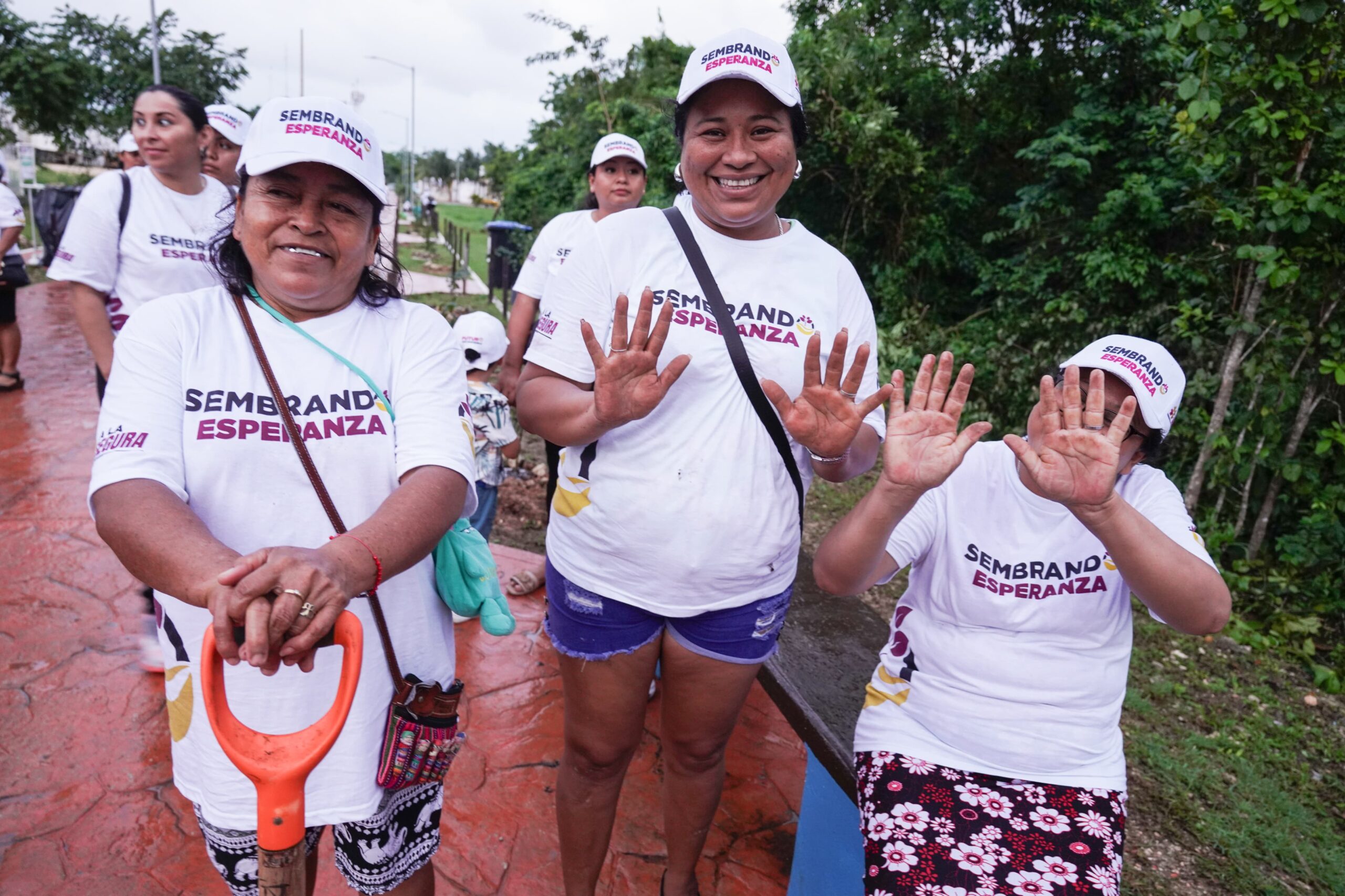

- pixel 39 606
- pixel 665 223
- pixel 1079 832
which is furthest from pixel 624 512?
pixel 39 606

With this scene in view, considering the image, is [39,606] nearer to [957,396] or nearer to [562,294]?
[562,294]

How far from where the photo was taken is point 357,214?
60.4 inches

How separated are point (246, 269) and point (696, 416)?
3.11 ft

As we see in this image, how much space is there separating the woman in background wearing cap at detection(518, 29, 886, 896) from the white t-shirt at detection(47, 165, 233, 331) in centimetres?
182

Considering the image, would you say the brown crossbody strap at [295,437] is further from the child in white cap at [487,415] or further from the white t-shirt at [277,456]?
the child in white cap at [487,415]

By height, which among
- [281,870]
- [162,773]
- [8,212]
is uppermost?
[8,212]

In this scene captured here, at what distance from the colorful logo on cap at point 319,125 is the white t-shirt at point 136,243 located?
1699mm

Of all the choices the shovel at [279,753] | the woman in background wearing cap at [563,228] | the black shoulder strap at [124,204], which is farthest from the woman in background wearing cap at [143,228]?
the shovel at [279,753]

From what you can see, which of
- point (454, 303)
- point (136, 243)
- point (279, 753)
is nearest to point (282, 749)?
point (279, 753)

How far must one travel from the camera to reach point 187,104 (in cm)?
304

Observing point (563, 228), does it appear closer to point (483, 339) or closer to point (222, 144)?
point (483, 339)

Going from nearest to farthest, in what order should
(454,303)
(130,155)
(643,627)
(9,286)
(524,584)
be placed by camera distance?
(643,627)
(524,584)
(130,155)
(9,286)
(454,303)

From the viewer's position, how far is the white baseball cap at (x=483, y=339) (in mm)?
3611

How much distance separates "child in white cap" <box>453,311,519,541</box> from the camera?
11.2 ft
